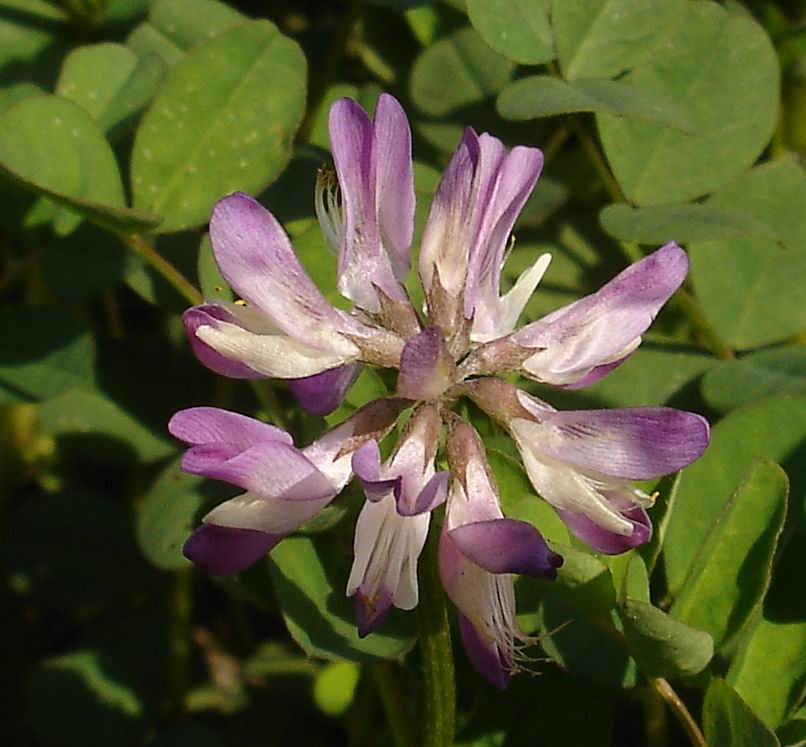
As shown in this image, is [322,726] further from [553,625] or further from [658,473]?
[658,473]

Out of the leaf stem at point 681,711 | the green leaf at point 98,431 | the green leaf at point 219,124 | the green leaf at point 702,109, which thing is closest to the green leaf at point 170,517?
the green leaf at point 98,431

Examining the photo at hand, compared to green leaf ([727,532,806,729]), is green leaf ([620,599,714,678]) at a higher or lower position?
higher

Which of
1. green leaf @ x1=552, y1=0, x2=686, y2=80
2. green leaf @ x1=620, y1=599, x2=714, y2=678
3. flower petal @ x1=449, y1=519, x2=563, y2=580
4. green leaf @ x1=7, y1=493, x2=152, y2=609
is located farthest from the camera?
green leaf @ x1=7, y1=493, x2=152, y2=609

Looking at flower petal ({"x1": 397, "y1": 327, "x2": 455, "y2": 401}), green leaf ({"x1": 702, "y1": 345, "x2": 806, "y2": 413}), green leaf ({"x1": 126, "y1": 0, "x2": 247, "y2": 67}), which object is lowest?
green leaf ({"x1": 702, "y1": 345, "x2": 806, "y2": 413})

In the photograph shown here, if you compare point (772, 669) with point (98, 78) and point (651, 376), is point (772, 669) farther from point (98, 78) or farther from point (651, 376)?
point (98, 78)

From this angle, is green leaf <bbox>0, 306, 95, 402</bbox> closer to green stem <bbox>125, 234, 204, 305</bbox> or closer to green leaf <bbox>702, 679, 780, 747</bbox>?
green stem <bbox>125, 234, 204, 305</bbox>

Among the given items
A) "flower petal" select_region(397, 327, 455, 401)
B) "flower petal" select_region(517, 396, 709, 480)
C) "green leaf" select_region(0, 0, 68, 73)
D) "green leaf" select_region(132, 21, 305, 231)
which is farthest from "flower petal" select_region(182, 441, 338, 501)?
"green leaf" select_region(0, 0, 68, 73)

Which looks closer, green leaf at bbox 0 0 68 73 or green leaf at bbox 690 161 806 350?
green leaf at bbox 690 161 806 350

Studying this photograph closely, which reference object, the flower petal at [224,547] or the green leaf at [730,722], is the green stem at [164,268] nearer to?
the flower petal at [224,547]
